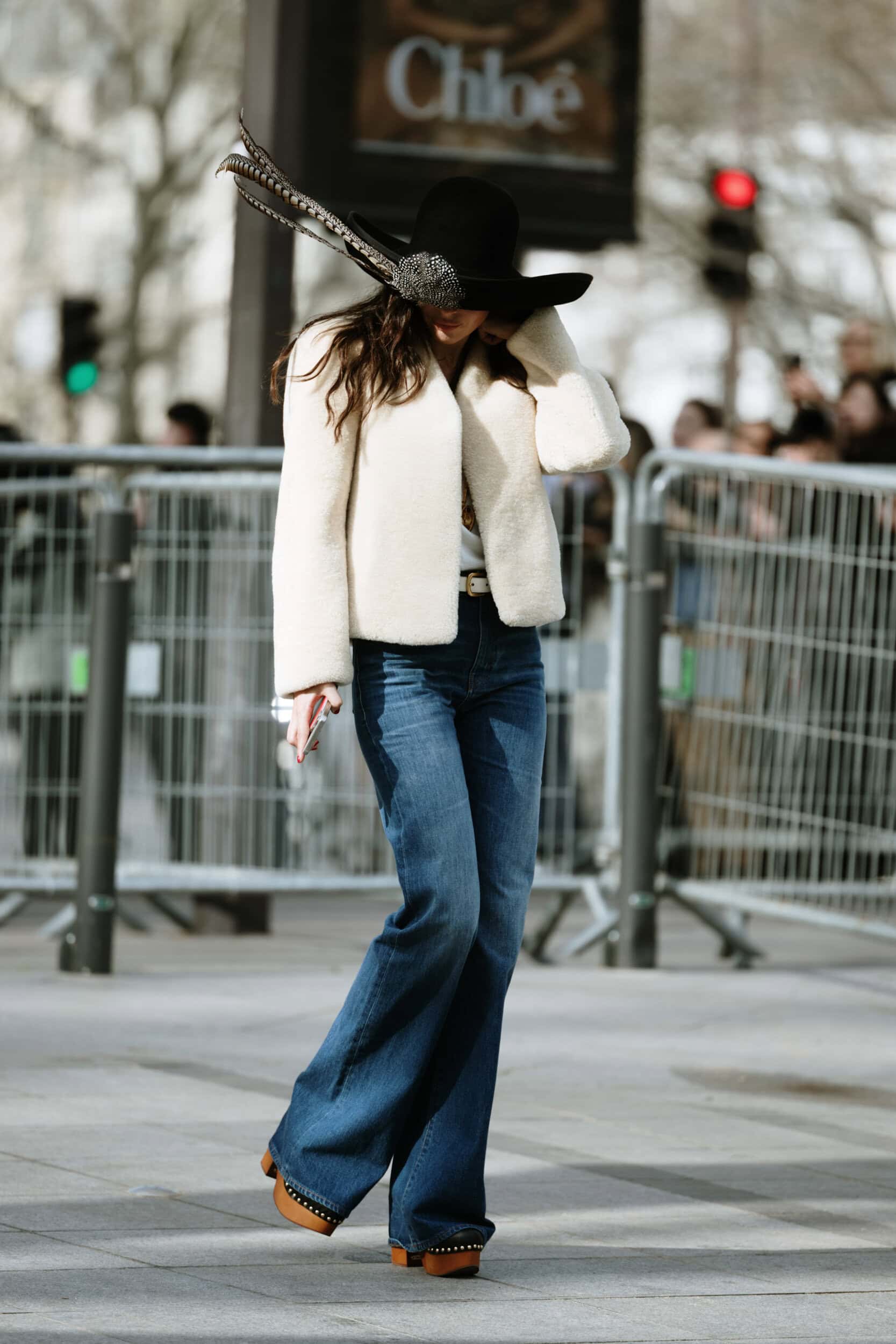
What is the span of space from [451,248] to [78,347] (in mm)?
12615

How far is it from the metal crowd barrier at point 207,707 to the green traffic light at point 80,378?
8190 mm

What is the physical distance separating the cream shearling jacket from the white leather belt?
0.03 m

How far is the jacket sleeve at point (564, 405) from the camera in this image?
4.03m

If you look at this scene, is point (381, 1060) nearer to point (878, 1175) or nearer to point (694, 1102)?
point (878, 1175)

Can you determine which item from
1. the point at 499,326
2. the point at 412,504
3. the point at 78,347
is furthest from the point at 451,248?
the point at 78,347

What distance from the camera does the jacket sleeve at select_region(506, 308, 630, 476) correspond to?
13.2 ft

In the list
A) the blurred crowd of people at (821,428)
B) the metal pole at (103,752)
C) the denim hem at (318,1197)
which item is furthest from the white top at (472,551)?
the blurred crowd of people at (821,428)

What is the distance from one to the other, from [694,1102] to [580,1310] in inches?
74.1

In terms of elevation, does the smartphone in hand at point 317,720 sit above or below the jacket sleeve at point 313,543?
below

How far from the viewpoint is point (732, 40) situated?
1325 inches

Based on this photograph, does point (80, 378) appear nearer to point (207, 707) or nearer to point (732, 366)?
point (732, 366)

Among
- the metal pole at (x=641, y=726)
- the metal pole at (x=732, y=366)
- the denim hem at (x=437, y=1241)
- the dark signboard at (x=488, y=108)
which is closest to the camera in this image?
the denim hem at (x=437, y=1241)

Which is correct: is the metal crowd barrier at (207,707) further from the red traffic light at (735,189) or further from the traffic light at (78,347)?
the red traffic light at (735,189)

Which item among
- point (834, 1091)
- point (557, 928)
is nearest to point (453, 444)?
point (834, 1091)
